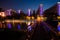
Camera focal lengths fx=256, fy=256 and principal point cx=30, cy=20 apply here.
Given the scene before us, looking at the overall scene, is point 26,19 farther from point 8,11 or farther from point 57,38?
point 57,38

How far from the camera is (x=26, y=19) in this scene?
788 cm

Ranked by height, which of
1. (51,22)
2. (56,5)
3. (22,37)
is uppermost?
(56,5)

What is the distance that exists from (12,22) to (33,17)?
2.39ft

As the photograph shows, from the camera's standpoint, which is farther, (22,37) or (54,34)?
(22,37)

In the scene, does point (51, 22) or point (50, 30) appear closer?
point (51, 22)

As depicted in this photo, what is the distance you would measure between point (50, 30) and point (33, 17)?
0.74 meters

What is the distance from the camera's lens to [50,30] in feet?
27.1

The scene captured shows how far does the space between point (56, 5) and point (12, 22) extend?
1.44 m

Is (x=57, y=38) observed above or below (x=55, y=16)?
below

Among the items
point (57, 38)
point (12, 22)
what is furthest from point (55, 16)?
point (12, 22)

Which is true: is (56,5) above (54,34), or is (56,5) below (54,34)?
above

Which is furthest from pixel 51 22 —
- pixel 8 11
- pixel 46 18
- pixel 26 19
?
pixel 8 11

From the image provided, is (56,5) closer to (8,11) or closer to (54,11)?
(54,11)

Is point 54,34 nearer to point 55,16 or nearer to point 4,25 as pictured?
point 55,16
